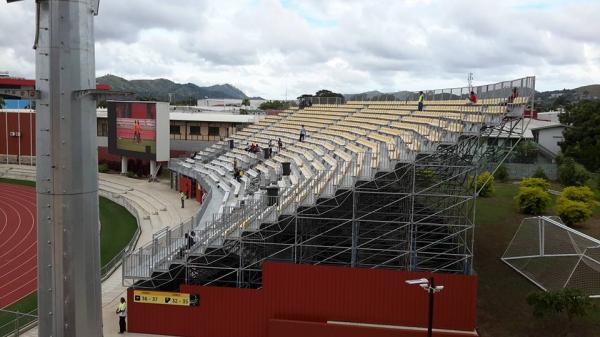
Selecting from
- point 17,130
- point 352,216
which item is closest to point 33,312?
point 352,216

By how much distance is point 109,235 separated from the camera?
2523cm

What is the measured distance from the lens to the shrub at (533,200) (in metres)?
25.0

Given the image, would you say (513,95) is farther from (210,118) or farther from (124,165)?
(124,165)

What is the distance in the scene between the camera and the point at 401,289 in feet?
45.2

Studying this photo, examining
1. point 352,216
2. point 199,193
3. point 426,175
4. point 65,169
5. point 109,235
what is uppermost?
point 65,169

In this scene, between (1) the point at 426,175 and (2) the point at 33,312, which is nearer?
(2) the point at 33,312

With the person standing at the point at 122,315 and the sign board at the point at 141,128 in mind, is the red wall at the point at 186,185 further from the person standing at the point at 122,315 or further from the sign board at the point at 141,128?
the person standing at the point at 122,315

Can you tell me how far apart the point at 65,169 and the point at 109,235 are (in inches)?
832

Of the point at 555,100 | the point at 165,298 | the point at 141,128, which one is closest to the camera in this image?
the point at 165,298

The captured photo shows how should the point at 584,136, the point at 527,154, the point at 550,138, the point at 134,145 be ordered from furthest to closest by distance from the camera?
1. the point at 550,138
2. the point at 527,154
3. the point at 134,145
4. the point at 584,136

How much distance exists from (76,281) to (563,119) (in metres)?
46.1

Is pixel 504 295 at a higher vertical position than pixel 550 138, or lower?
lower

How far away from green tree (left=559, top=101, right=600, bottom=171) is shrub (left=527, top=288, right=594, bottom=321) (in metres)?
25.9

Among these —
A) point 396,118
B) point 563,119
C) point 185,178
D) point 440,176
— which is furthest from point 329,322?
point 563,119
